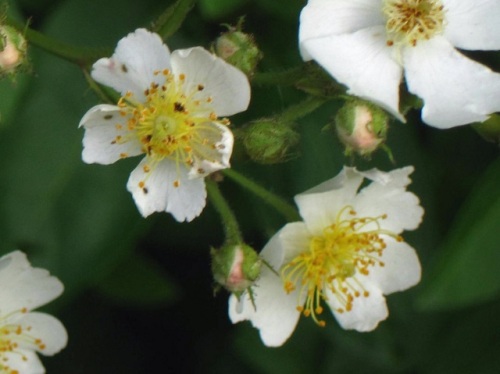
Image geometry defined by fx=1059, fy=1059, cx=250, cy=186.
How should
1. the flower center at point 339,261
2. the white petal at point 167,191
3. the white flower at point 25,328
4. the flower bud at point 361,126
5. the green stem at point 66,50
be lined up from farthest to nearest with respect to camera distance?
the white flower at point 25,328 < the flower center at point 339,261 < the green stem at point 66,50 < the white petal at point 167,191 < the flower bud at point 361,126

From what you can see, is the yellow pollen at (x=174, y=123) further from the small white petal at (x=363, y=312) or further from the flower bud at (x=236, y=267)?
the small white petal at (x=363, y=312)

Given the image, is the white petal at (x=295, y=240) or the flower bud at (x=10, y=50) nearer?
the flower bud at (x=10, y=50)

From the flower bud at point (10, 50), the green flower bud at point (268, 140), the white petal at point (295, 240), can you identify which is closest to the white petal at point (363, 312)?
the white petal at point (295, 240)

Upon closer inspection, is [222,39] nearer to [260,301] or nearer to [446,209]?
[260,301]

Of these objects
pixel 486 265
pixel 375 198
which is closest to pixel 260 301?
pixel 375 198

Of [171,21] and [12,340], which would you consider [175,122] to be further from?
[12,340]

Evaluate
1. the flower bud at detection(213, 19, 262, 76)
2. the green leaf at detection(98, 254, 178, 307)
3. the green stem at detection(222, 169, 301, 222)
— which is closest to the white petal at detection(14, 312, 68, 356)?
the green leaf at detection(98, 254, 178, 307)

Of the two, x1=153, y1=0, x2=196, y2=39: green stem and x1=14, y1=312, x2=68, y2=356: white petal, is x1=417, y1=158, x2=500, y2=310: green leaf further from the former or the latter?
x1=14, y1=312, x2=68, y2=356: white petal
